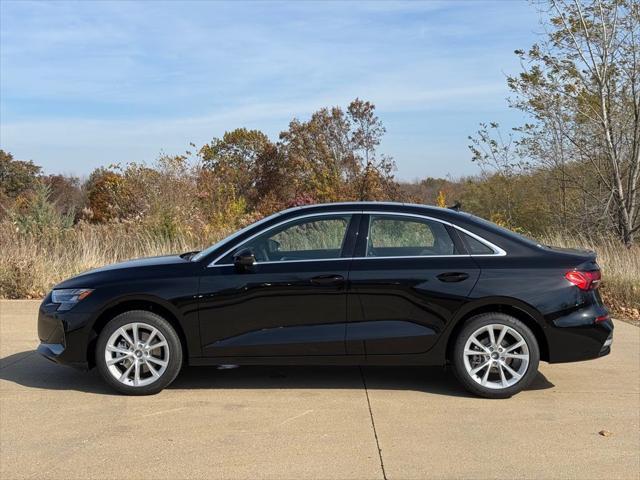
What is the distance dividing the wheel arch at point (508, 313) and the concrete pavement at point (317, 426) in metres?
0.47

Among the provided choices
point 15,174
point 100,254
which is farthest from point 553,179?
point 15,174

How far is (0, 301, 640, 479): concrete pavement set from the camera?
12.8ft

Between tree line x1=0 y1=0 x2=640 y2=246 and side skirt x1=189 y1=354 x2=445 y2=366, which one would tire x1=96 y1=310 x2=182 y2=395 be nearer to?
side skirt x1=189 y1=354 x2=445 y2=366

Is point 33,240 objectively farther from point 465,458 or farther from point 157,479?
point 465,458

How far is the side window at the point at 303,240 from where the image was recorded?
5398 mm

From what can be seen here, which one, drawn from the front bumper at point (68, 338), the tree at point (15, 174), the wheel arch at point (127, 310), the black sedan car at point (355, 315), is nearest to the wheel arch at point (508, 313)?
the black sedan car at point (355, 315)

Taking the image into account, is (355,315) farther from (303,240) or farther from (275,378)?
(275,378)

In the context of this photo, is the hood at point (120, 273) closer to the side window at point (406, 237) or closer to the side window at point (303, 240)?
the side window at point (303, 240)

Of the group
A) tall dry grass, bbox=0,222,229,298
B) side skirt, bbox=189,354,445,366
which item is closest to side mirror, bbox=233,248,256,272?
side skirt, bbox=189,354,445,366

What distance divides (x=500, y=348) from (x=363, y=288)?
1.23m

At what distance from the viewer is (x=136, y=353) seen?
5.20 meters

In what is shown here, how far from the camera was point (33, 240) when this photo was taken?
38.8 feet

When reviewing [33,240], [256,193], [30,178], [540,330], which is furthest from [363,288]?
[30,178]

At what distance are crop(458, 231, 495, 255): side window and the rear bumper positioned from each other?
2.47ft
